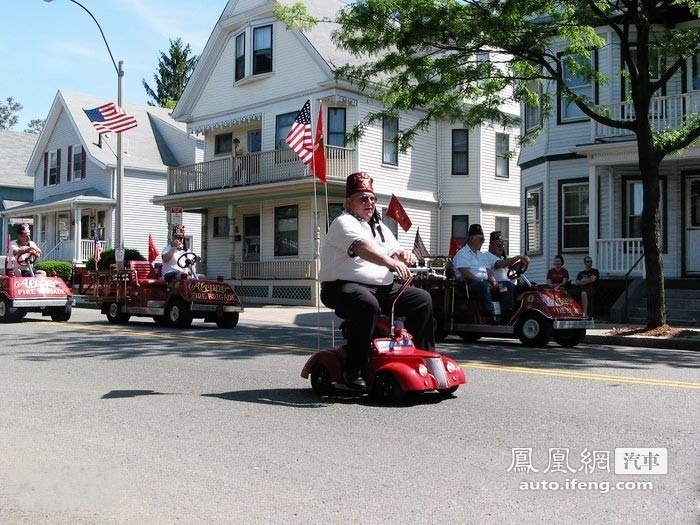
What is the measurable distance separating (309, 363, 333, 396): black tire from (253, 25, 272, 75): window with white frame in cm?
2602

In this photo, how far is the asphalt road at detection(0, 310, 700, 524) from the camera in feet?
15.0

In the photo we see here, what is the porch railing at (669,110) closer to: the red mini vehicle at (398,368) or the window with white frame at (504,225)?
the window with white frame at (504,225)

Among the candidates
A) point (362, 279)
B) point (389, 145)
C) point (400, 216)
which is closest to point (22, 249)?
point (400, 216)

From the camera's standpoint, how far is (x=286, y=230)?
103 ft

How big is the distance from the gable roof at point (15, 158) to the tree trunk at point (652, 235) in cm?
4171

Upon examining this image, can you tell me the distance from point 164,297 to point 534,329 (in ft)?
27.0

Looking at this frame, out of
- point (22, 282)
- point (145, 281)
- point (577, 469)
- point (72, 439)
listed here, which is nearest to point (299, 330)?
point (145, 281)

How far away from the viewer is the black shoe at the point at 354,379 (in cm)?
735

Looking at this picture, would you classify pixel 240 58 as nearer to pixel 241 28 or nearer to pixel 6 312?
pixel 241 28

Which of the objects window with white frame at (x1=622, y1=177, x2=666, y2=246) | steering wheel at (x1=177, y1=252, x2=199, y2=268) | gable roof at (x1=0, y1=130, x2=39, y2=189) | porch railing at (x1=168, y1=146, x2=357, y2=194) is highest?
gable roof at (x1=0, y1=130, x2=39, y2=189)

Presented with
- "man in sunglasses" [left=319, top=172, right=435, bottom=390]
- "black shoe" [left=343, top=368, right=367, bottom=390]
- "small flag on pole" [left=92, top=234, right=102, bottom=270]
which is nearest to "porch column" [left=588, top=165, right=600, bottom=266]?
"small flag on pole" [left=92, top=234, right=102, bottom=270]

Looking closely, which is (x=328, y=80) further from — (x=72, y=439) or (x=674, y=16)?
(x=72, y=439)

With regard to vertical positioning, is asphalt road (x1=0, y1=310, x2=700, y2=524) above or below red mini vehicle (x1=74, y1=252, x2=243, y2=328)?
below

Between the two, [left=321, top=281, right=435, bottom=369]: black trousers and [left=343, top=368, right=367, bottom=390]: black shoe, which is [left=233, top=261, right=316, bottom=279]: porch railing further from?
[left=321, top=281, right=435, bottom=369]: black trousers
